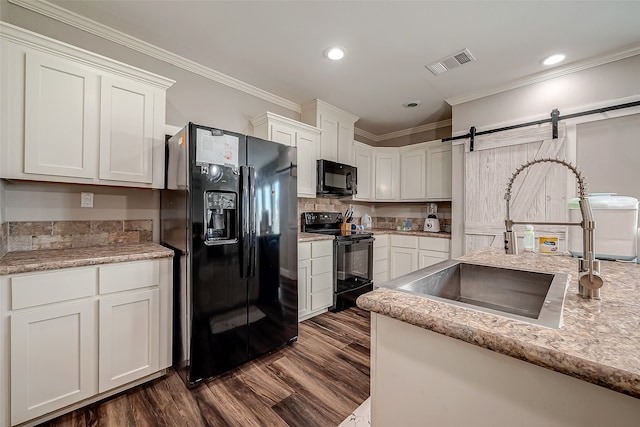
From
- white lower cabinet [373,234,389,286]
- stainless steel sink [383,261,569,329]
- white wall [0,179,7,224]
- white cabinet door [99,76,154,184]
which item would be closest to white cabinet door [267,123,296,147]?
white cabinet door [99,76,154,184]

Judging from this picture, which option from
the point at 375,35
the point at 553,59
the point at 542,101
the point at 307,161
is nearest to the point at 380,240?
the point at 307,161

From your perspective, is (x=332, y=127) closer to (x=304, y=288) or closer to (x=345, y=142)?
(x=345, y=142)

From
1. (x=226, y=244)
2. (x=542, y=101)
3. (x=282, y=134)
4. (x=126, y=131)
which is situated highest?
(x=542, y=101)

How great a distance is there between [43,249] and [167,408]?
1354 mm

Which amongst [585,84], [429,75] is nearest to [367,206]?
[429,75]

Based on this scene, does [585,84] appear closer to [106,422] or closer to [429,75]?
[429,75]

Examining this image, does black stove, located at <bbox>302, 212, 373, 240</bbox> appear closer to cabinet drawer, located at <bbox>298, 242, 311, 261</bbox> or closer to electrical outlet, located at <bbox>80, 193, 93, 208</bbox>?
cabinet drawer, located at <bbox>298, 242, 311, 261</bbox>

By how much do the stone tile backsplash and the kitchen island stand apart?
213 centimetres

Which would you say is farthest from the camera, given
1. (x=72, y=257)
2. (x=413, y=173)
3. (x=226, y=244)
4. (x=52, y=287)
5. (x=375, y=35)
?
(x=413, y=173)

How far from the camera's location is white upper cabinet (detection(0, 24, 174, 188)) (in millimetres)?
1536

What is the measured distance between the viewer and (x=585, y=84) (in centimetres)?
246

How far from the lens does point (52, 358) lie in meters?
1.46

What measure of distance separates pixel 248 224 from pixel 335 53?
1.68 metres

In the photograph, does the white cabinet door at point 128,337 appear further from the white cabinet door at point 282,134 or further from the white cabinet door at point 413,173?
the white cabinet door at point 413,173
